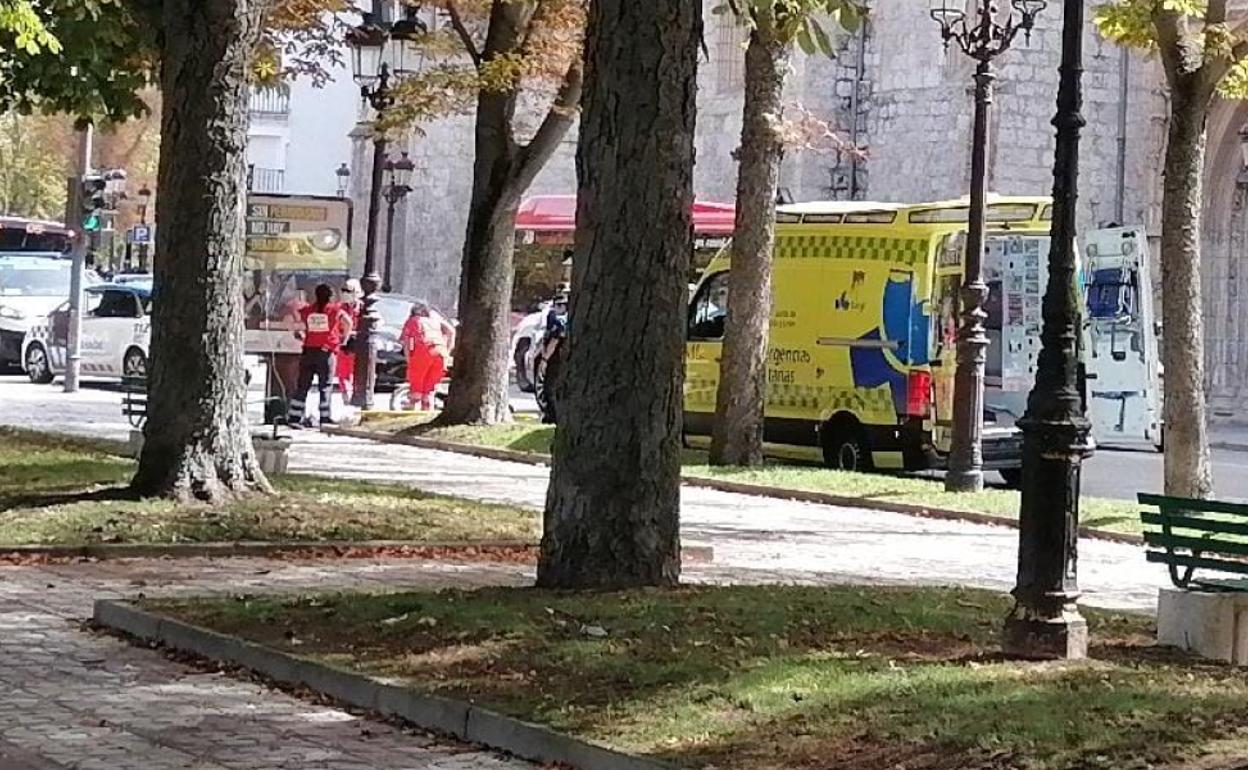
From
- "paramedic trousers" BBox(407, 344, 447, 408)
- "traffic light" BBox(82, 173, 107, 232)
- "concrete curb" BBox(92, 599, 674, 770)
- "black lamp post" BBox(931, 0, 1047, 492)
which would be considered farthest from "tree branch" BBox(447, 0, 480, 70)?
"concrete curb" BBox(92, 599, 674, 770)

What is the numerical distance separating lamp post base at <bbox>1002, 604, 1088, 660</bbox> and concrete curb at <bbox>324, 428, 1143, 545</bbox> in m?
7.30

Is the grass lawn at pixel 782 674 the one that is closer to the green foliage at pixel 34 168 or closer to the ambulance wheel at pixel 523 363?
the ambulance wheel at pixel 523 363

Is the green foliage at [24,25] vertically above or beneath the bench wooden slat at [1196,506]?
above

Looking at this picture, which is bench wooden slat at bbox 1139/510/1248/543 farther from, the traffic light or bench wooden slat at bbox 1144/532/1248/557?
the traffic light

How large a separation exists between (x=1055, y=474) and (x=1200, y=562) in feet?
5.87

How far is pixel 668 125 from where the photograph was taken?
11102 millimetres

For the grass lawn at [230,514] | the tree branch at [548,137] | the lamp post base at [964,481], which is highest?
the tree branch at [548,137]

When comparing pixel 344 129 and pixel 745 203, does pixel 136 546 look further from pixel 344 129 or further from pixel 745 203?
pixel 344 129

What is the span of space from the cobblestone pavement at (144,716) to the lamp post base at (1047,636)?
2476 mm

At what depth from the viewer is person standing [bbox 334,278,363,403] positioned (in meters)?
31.8

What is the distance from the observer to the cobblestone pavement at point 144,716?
8203mm

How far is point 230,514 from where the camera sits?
14.9 metres

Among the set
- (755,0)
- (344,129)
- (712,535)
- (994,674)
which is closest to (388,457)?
(712,535)

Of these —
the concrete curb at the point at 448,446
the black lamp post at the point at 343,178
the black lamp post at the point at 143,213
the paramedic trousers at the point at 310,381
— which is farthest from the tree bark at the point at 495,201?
the black lamp post at the point at 143,213
